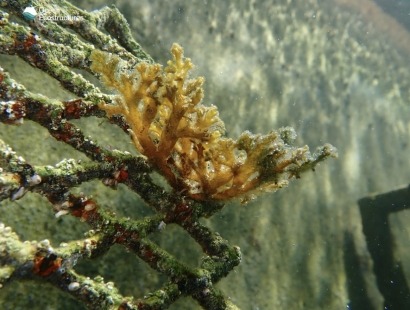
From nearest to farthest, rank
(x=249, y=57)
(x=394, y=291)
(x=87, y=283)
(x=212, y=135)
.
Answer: (x=87, y=283) < (x=212, y=135) < (x=394, y=291) < (x=249, y=57)

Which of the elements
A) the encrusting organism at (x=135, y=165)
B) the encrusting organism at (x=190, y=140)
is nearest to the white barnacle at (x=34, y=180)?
the encrusting organism at (x=135, y=165)

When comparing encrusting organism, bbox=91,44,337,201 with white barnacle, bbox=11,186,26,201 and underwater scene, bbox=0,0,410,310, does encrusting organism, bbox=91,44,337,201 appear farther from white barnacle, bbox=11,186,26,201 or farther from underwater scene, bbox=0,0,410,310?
white barnacle, bbox=11,186,26,201

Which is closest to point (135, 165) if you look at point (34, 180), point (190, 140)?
point (190, 140)

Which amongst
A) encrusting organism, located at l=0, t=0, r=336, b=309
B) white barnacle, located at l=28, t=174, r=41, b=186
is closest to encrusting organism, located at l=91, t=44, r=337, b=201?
encrusting organism, located at l=0, t=0, r=336, b=309

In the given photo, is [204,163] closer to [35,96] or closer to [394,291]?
[35,96]

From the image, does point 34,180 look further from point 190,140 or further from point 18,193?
point 190,140

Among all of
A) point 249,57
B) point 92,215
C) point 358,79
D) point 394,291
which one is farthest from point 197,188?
point 358,79
